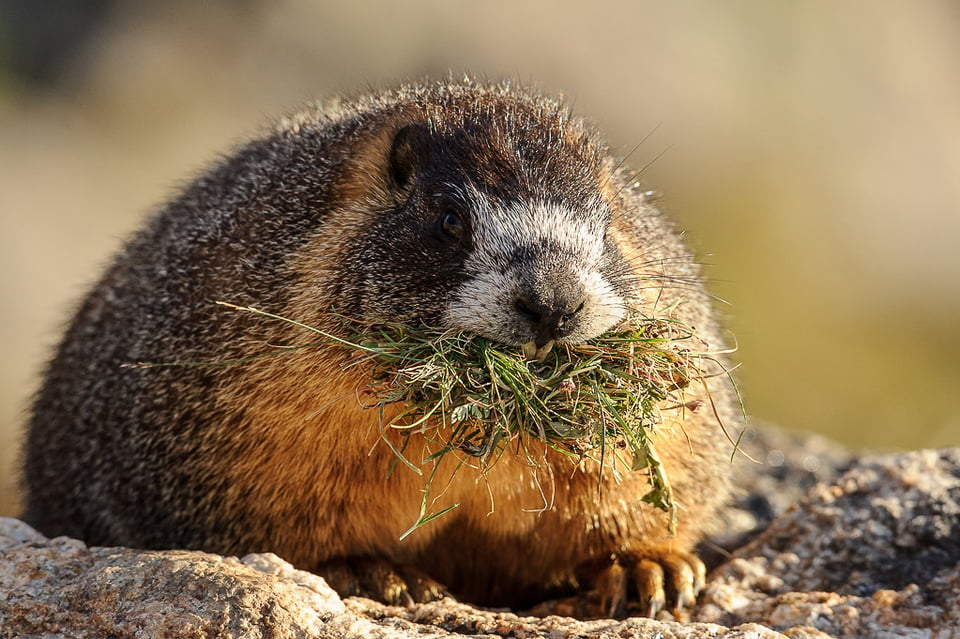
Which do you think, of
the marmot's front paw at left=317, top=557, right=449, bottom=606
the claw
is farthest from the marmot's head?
the claw

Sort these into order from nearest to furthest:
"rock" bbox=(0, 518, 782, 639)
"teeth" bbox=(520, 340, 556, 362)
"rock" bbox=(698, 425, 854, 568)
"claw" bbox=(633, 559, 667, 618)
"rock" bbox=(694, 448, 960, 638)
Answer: "rock" bbox=(0, 518, 782, 639)
"teeth" bbox=(520, 340, 556, 362)
"rock" bbox=(694, 448, 960, 638)
"claw" bbox=(633, 559, 667, 618)
"rock" bbox=(698, 425, 854, 568)

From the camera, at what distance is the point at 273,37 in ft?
60.0

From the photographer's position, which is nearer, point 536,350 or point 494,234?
point 536,350

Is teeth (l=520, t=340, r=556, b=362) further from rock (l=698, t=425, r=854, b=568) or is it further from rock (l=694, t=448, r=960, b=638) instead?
rock (l=698, t=425, r=854, b=568)

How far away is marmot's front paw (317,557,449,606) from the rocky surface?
232mm

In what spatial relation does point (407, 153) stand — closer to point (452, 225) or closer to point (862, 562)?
point (452, 225)

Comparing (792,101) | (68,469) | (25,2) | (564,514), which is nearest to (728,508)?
(564,514)

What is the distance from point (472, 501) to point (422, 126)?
66.7 inches

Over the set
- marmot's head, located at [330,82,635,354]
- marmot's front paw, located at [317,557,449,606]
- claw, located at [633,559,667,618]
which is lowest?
marmot's front paw, located at [317,557,449,606]

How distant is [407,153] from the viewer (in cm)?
489

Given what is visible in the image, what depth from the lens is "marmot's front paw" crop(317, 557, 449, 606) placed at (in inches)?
193

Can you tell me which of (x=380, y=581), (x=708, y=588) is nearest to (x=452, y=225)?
(x=380, y=581)

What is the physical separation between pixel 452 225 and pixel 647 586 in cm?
196

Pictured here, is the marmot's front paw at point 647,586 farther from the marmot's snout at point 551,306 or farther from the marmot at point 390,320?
the marmot's snout at point 551,306
